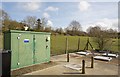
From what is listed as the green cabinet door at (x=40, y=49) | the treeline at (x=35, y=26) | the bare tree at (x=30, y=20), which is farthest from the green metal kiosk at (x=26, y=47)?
the bare tree at (x=30, y=20)

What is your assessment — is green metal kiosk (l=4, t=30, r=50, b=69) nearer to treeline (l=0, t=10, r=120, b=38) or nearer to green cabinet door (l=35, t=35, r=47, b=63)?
green cabinet door (l=35, t=35, r=47, b=63)

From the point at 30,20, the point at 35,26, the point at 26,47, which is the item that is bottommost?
the point at 26,47

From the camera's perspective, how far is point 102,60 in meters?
9.80

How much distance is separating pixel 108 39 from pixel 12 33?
1009cm

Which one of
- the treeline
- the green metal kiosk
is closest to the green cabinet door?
the green metal kiosk

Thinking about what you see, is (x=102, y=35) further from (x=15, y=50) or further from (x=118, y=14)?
(x=15, y=50)

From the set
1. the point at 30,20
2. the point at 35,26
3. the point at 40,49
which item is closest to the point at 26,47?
the point at 40,49

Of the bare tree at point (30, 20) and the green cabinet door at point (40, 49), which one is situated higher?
the bare tree at point (30, 20)

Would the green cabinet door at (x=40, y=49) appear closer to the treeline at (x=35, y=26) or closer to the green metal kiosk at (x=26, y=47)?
the green metal kiosk at (x=26, y=47)

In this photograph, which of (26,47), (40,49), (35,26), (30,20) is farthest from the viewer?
(30,20)

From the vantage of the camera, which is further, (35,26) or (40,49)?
(35,26)

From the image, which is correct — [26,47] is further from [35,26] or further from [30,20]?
[30,20]

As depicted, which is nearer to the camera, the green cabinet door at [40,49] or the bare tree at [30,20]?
the green cabinet door at [40,49]

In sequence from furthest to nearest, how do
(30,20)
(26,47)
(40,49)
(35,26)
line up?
(30,20)
(35,26)
(40,49)
(26,47)
